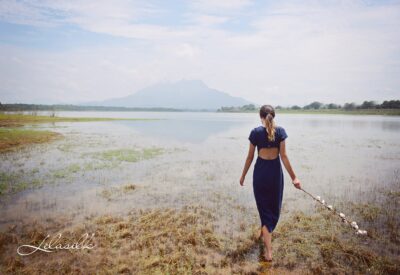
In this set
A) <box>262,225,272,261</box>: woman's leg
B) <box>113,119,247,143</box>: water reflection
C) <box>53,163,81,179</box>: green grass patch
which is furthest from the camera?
<box>113,119,247,143</box>: water reflection

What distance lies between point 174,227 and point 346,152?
1919cm

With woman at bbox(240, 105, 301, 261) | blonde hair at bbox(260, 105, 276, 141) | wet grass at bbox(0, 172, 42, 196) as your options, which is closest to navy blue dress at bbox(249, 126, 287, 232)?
woman at bbox(240, 105, 301, 261)

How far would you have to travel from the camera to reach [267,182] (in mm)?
5641

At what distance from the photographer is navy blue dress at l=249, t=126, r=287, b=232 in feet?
18.1

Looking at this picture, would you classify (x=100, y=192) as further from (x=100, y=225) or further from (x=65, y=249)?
(x=65, y=249)

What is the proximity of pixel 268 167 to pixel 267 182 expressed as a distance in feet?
1.10

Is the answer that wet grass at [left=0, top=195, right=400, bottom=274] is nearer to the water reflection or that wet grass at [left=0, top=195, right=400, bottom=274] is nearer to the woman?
the woman

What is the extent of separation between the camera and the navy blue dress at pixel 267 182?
5512 millimetres

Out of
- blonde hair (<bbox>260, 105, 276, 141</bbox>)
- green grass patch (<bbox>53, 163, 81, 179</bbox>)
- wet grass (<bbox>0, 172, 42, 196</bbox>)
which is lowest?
green grass patch (<bbox>53, 163, 81, 179</bbox>)

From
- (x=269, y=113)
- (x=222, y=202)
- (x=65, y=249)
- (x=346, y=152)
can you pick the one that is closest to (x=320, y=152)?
(x=346, y=152)

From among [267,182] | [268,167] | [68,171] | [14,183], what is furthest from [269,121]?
[68,171]

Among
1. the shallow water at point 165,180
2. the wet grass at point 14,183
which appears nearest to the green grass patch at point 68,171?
the shallow water at point 165,180

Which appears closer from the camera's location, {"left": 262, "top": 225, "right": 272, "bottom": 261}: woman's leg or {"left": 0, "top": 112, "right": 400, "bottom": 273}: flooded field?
{"left": 262, "top": 225, "right": 272, "bottom": 261}: woman's leg

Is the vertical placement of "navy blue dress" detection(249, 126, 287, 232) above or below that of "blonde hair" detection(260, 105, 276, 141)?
below
